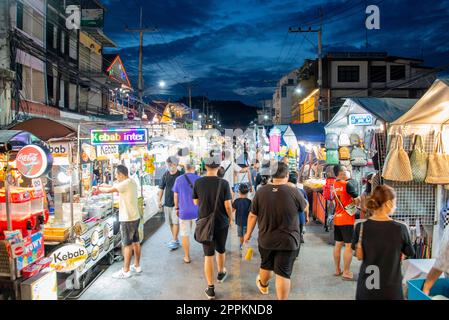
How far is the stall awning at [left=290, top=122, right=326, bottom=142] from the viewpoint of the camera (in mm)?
11981

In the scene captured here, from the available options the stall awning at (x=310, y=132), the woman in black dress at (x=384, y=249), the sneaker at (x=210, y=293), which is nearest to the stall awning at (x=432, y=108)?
the woman in black dress at (x=384, y=249)

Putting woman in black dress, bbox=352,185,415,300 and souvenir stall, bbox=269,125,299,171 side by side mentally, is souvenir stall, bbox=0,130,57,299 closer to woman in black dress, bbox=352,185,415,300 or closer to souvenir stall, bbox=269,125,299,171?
woman in black dress, bbox=352,185,415,300

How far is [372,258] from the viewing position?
317 cm

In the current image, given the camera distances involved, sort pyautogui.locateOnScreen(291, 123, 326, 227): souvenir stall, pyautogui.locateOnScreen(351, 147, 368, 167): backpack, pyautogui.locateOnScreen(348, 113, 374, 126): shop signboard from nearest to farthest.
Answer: pyautogui.locateOnScreen(348, 113, 374, 126): shop signboard, pyautogui.locateOnScreen(351, 147, 368, 167): backpack, pyautogui.locateOnScreen(291, 123, 326, 227): souvenir stall

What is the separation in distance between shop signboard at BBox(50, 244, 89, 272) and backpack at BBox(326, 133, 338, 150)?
24.5 feet

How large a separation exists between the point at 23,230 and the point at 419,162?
603 centimetres

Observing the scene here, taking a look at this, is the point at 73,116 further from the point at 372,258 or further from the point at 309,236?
the point at 372,258

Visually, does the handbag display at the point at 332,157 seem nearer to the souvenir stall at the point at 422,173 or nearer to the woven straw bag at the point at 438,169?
the souvenir stall at the point at 422,173

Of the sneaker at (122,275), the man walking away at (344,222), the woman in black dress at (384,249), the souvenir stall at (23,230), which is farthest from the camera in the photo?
the sneaker at (122,275)

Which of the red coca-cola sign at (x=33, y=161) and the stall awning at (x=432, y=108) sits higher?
the stall awning at (x=432, y=108)

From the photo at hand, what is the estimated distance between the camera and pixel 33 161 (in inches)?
171

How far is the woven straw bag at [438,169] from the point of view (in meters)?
5.11

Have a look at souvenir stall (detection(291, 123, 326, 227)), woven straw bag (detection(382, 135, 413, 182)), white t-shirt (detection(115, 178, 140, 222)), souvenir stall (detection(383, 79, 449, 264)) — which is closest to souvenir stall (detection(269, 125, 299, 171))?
souvenir stall (detection(291, 123, 326, 227))

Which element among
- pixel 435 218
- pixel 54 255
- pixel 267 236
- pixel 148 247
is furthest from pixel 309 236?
pixel 54 255
